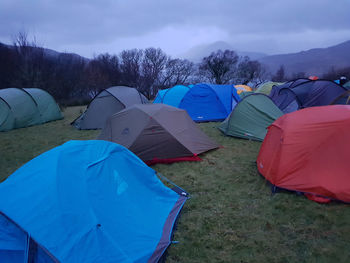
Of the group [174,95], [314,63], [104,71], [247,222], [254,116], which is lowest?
[247,222]

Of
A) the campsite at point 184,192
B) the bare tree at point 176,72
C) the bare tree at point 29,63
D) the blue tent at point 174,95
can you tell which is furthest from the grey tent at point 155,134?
the bare tree at point 176,72

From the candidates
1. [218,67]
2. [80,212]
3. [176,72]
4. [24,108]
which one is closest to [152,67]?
[176,72]

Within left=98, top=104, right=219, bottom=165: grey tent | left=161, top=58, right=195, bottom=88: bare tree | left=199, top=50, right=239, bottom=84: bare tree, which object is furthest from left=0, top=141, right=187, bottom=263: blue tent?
left=199, top=50, right=239, bottom=84: bare tree

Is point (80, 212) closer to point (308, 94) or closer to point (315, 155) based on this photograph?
point (315, 155)

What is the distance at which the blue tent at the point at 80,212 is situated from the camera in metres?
1.89

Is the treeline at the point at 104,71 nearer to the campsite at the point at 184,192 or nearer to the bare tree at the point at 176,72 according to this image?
the bare tree at the point at 176,72

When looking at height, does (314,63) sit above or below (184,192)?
above

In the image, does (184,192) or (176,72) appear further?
(176,72)

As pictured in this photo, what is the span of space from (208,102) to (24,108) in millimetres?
8700

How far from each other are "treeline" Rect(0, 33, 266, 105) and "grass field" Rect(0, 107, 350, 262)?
16449 mm

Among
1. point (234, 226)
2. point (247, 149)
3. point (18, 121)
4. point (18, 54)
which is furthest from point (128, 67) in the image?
point (234, 226)

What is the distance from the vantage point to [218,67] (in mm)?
43750

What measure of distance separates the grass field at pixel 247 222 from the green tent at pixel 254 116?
2121 millimetres

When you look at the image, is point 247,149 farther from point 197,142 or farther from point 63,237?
point 63,237
